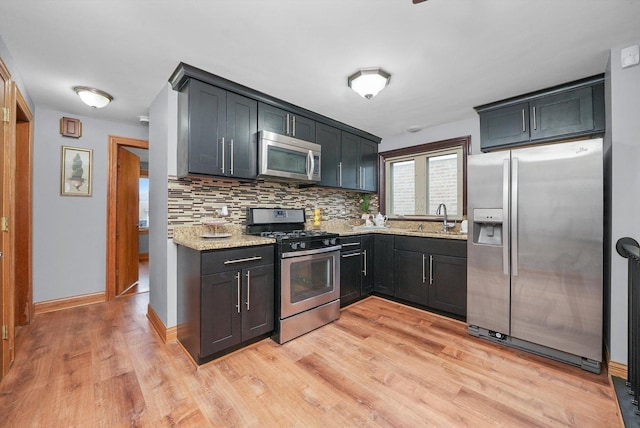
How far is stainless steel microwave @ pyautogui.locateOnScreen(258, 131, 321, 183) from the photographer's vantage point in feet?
8.59

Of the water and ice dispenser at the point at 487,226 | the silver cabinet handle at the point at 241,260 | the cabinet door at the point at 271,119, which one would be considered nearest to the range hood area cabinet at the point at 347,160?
the cabinet door at the point at 271,119

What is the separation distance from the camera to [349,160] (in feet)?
12.3

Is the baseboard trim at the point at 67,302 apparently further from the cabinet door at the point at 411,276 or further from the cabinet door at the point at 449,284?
the cabinet door at the point at 449,284

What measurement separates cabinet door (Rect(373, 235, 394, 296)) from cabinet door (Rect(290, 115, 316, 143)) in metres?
1.54

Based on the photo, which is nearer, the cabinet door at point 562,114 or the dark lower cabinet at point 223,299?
the dark lower cabinet at point 223,299

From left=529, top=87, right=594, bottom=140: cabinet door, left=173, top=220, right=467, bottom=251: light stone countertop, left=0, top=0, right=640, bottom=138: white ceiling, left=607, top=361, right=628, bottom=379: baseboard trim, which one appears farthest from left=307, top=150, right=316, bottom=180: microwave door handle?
left=607, top=361, right=628, bottom=379: baseboard trim

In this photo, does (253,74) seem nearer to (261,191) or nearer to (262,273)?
(261,191)

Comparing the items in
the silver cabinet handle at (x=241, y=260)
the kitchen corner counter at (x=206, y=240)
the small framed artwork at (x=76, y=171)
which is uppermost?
the small framed artwork at (x=76, y=171)

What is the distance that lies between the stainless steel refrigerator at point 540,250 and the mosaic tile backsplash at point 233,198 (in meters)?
1.90

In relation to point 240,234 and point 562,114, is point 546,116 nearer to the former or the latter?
point 562,114

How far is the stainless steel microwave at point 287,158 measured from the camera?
8.59 ft

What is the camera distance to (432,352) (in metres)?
2.23

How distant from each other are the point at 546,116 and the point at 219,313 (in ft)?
11.3

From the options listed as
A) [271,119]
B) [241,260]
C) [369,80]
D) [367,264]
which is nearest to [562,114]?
[369,80]
